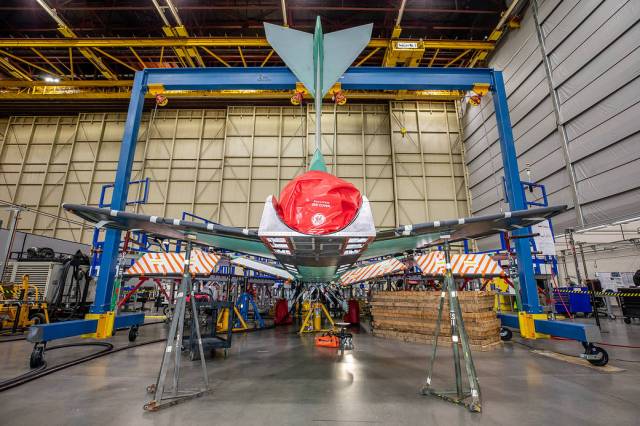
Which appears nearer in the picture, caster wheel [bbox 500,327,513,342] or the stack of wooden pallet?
the stack of wooden pallet

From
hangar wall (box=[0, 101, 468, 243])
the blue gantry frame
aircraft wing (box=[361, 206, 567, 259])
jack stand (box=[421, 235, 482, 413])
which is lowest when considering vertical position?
jack stand (box=[421, 235, 482, 413])

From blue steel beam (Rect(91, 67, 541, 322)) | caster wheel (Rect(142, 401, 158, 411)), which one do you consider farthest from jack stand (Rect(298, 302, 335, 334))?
blue steel beam (Rect(91, 67, 541, 322))

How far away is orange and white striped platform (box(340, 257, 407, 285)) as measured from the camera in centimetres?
842

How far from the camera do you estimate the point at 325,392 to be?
3.23 metres

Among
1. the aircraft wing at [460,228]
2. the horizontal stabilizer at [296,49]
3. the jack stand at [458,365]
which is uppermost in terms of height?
the horizontal stabilizer at [296,49]

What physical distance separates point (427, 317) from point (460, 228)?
4409mm

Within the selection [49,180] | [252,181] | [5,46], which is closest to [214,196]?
[252,181]

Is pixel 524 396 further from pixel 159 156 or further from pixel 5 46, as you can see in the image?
pixel 5 46

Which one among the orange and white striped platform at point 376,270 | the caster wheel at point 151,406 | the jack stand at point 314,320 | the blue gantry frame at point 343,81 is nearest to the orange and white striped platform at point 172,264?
the blue gantry frame at point 343,81

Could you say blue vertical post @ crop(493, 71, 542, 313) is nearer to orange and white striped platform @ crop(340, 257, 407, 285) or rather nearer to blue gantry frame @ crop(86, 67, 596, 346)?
blue gantry frame @ crop(86, 67, 596, 346)

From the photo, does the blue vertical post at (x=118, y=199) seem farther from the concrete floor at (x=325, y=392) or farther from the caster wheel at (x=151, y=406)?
the caster wheel at (x=151, y=406)

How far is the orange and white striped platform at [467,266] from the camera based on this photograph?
738cm

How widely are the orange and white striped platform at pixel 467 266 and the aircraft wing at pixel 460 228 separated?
14.2 feet

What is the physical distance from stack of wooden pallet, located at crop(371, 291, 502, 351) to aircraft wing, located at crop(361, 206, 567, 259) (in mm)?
3349
